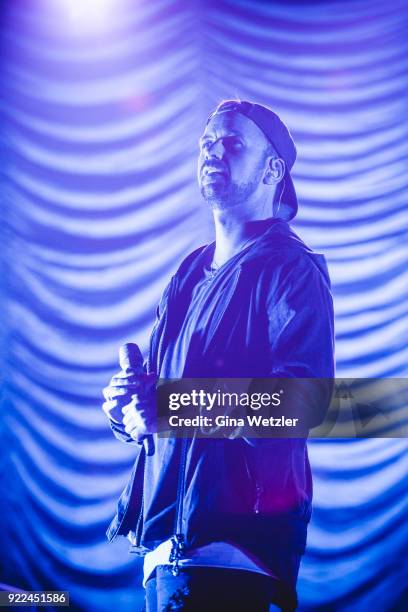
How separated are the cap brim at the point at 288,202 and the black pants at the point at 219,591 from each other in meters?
1.19

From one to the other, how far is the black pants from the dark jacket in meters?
0.07

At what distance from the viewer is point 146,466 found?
250 cm

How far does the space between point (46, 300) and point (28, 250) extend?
0.67ft

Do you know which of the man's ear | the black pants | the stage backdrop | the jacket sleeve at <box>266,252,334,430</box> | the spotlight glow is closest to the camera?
the black pants

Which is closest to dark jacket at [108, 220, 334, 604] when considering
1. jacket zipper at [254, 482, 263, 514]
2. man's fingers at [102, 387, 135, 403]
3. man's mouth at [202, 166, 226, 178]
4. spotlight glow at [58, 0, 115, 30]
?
jacket zipper at [254, 482, 263, 514]

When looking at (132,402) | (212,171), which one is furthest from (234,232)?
(132,402)

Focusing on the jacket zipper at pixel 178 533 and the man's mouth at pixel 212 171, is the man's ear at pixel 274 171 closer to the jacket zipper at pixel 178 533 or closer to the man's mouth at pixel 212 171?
the man's mouth at pixel 212 171

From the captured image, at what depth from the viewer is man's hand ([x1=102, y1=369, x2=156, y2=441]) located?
2.49 metres

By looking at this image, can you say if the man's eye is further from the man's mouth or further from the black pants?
the black pants

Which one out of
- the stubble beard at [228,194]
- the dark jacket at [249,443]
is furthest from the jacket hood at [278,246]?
the stubble beard at [228,194]

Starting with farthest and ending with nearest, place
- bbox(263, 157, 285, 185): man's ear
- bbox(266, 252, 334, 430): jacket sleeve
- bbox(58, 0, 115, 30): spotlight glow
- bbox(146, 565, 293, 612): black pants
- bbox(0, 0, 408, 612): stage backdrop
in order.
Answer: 1. bbox(58, 0, 115, 30): spotlight glow
2. bbox(263, 157, 285, 185): man's ear
3. bbox(0, 0, 408, 612): stage backdrop
4. bbox(266, 252, 334, 430): jacket sleeve
5. bbox(146, 565, 293, 612): black pants

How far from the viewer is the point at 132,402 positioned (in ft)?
8.36

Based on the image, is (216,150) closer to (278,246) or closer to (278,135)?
(278,135)

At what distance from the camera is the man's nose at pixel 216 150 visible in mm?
2676
